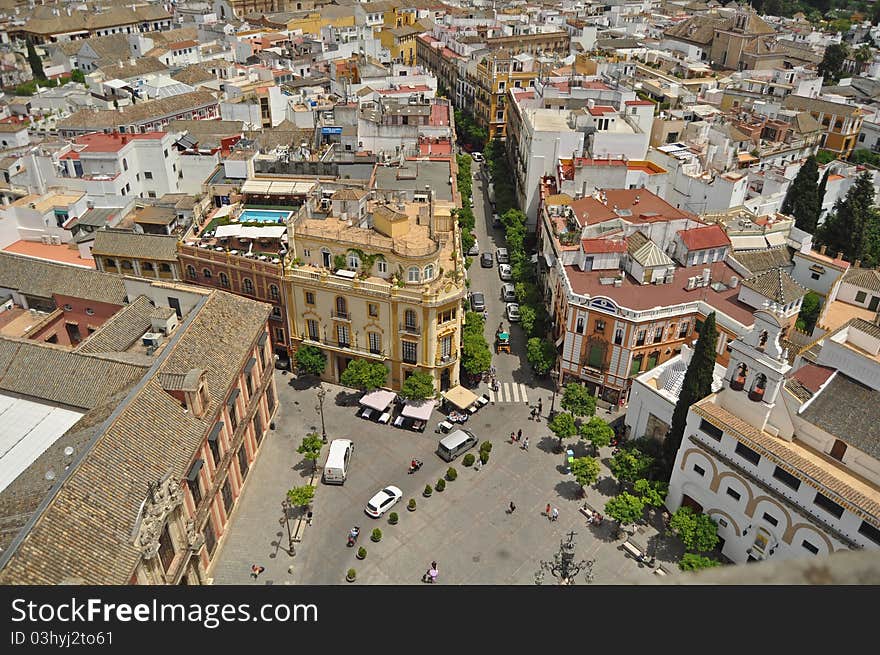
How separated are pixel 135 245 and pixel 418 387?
3507cm

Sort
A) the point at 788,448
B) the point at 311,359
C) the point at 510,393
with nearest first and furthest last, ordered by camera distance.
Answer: the point at 788,448 < the point at 311,359 < the point at 510,393

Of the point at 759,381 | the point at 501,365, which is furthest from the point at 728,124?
the point at 759,381

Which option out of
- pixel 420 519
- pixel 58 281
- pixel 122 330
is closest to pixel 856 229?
pixel 420 519

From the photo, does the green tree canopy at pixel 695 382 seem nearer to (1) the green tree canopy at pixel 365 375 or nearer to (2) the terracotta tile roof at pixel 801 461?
(2) the terracotta tile roof at pixel 801 461

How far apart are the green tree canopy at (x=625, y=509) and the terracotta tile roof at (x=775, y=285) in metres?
20.2

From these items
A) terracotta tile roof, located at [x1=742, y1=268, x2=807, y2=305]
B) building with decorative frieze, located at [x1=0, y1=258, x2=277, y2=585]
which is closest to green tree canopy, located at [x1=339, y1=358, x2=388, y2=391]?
building with decorative frieze, located at [x1=0, y1=258, x2=277, y2=585]

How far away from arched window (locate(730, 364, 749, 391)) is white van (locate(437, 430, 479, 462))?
78.5 feet

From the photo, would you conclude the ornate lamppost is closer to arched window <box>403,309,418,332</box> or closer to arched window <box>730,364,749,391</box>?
arched window <box>730,364,749,391</box>

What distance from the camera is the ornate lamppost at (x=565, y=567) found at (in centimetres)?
4894

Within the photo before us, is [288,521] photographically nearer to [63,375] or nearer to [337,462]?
[337,462]

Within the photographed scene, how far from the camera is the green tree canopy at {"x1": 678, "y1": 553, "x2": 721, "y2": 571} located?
1828 inches

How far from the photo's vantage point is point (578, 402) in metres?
61.9


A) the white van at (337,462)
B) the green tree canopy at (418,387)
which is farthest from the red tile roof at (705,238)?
the white van at (337,462)

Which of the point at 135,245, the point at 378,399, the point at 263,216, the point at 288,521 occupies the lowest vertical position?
the point at 288,521
